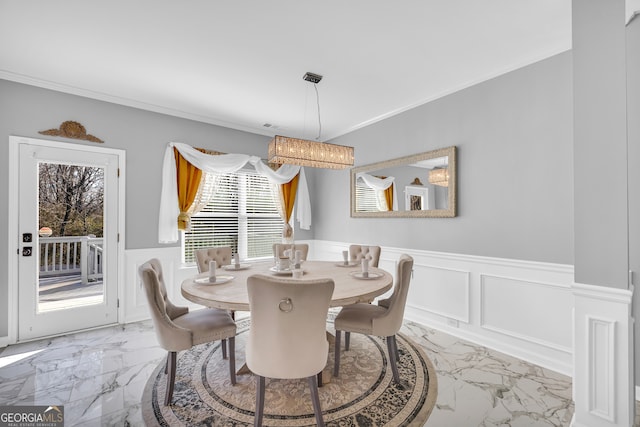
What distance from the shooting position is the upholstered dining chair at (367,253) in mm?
3387

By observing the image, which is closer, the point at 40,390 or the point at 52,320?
the point at 40,390

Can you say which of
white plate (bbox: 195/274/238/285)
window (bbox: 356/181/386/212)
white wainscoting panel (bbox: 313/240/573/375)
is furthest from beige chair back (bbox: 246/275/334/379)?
window (bbox: 356/181/386/212)

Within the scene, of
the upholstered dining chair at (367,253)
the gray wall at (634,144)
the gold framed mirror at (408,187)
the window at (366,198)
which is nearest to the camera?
the gray wall at (634,144)

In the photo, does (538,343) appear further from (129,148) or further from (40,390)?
(129,148)

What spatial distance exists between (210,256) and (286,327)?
2.07 meters

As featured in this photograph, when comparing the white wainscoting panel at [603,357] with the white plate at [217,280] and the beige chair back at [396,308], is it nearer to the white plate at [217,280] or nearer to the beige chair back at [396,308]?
the beige chair back at [396,308]

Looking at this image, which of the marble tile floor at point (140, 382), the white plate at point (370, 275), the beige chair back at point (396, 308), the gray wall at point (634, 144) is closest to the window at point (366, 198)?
the white plate at point (370, 275)

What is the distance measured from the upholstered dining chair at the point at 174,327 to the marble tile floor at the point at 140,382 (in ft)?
1.37

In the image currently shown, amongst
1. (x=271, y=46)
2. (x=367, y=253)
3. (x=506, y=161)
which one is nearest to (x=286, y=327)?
(x=367, y=253)

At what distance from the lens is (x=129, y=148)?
142 inches

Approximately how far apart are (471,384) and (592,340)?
36.4 inches

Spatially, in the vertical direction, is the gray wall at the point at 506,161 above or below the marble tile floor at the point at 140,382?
above

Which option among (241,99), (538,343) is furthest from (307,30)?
(538,343)

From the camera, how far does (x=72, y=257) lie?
10.7ft
